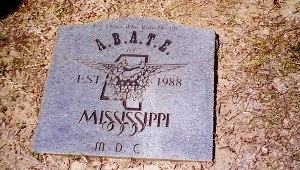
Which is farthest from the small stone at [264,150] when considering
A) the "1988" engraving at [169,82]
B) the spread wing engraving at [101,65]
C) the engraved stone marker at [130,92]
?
the spread wing engraving at [101,65]

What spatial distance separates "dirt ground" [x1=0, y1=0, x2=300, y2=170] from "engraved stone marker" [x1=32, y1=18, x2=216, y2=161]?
17 cm

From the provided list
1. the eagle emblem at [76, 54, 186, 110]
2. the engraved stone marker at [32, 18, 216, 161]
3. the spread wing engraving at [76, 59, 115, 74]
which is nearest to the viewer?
the engraved stone marker at [32, 18, 216, 161]

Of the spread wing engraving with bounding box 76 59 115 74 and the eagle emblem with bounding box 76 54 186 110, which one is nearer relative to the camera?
the eagle emblem with bounding box 76 54 186 110

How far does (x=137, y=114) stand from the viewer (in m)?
2.32

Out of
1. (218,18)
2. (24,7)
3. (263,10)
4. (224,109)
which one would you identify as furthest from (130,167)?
(24,7)

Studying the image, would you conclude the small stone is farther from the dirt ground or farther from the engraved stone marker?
the engraved stone marker

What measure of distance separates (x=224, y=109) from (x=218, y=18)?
1.07 meters

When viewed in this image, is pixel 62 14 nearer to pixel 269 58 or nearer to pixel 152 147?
pixel 152 147

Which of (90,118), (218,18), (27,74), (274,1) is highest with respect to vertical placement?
(274,1)

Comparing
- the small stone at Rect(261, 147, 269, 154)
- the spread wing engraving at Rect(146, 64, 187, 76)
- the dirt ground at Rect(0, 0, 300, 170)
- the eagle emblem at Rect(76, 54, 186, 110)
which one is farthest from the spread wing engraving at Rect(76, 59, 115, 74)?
the small stone at Rect(261, 147, 269, 154)

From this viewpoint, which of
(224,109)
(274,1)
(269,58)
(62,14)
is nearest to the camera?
(224,109)

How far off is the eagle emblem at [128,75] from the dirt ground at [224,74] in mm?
493

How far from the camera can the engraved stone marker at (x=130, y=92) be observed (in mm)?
2232

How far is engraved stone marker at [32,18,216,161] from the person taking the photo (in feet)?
7.32
